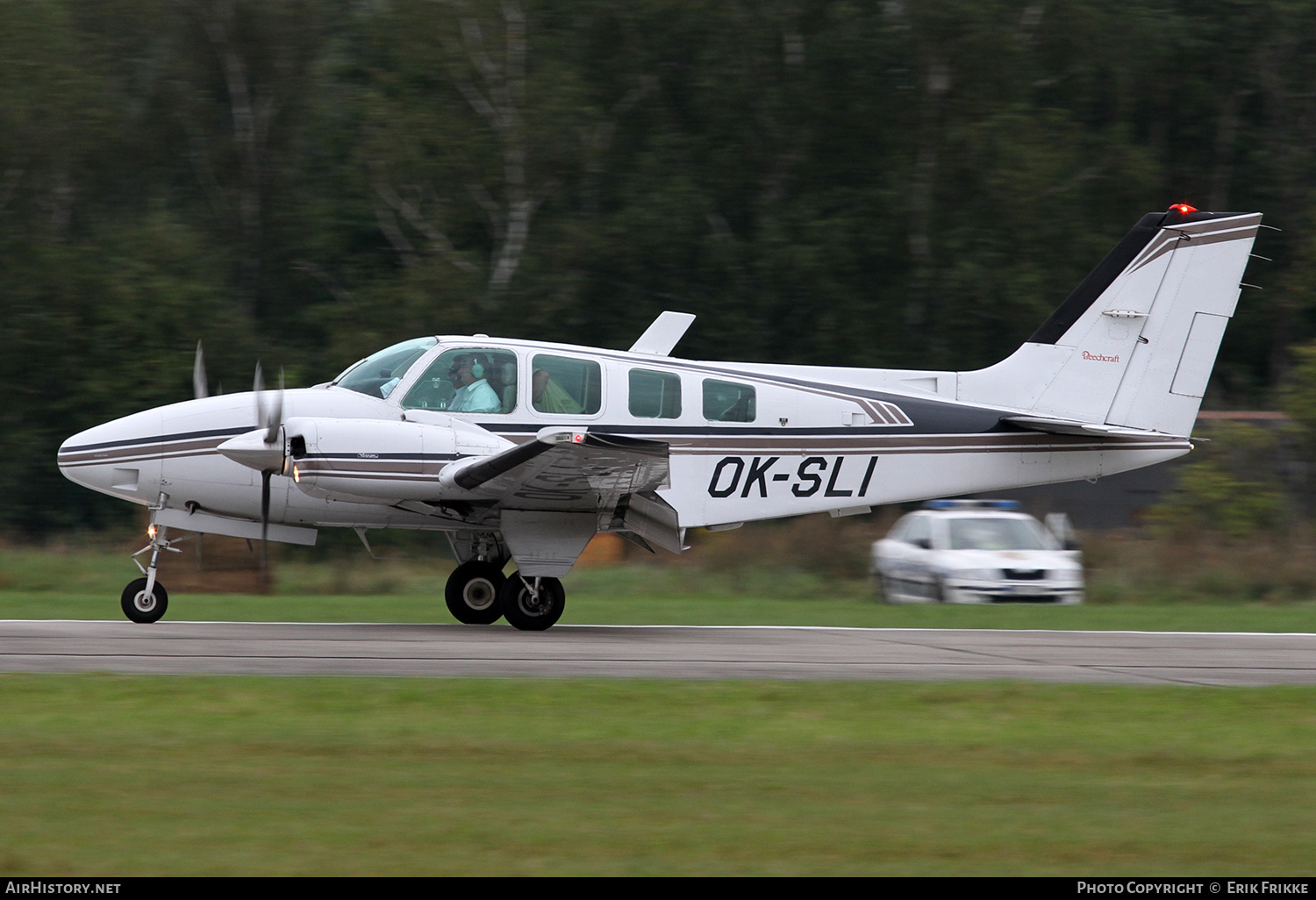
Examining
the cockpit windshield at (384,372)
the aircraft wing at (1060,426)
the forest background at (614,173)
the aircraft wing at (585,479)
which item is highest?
the forest background at (614,173)

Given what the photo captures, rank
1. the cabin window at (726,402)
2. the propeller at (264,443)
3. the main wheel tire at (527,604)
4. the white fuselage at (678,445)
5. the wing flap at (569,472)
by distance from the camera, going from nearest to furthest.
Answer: the wing flap at (569,472), the propeller at (264,443), the white fuselage at (678,445), the main wheel tire at (527,604), the cabin window at (726,402)

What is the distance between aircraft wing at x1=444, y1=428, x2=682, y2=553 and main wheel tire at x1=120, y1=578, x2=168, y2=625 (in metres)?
2.85

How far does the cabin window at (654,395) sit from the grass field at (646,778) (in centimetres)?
385

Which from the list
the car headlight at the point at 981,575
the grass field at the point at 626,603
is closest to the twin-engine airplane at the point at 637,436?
the grass field at the point at 626,603

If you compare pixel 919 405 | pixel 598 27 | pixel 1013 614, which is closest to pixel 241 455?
pixel 919 405

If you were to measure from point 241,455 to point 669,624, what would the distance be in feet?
15.2

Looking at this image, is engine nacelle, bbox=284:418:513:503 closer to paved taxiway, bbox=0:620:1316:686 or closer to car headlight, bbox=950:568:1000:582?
paved taxiway, bbox=0:620:1316:686

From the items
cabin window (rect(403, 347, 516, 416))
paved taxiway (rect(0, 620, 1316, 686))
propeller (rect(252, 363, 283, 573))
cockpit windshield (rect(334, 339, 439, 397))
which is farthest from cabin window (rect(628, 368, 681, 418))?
propeller (rect(252, 363, 283, 573))

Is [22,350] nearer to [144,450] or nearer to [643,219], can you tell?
[643,219]

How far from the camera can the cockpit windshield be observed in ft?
38.9

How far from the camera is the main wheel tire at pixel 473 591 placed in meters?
12.7

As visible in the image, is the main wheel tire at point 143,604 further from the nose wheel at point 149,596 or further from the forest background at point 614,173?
the forest background at point 614,173

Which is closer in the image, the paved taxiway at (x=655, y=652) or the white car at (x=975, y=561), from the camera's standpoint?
the paved taxiway at (x=655, y=652)

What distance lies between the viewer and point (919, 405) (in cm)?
1302
